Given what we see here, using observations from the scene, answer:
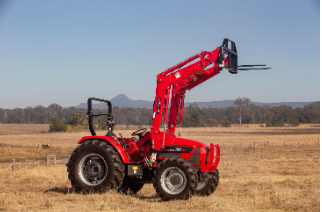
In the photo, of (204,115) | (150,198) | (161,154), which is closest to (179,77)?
(161,154)

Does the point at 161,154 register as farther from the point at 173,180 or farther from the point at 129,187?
the point at 129,187

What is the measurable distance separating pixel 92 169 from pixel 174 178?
8.44ft

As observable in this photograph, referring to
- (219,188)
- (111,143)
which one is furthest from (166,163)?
(219,188)

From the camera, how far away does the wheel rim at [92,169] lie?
11844 mm

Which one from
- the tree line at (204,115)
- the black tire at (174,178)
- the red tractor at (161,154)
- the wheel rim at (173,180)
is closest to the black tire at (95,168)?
the red tractor at (161,154)

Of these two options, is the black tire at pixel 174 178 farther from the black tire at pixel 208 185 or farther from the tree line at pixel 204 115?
the tree line at pixel 204 115

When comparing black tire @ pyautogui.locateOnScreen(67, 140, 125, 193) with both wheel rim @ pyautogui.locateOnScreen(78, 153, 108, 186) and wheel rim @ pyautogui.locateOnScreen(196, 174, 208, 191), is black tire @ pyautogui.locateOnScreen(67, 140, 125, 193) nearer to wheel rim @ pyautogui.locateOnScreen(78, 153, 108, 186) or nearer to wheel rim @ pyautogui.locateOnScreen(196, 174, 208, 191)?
wheel rim @ pyautogui.locateOnScreen(78, 153, 108, 186)

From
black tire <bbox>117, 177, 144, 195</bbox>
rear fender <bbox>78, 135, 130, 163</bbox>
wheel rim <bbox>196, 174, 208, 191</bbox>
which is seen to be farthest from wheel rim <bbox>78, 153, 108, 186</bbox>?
wheel rim <bbox>196, 174, 208, 191</bbox>

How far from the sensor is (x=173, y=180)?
432 inches

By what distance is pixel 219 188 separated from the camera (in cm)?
1336

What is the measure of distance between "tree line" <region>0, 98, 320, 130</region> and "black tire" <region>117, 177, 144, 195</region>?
262 ft

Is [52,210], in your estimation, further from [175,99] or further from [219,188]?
[219,188]

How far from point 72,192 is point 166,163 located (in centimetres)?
337

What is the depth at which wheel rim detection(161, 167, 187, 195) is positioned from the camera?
1089cm
